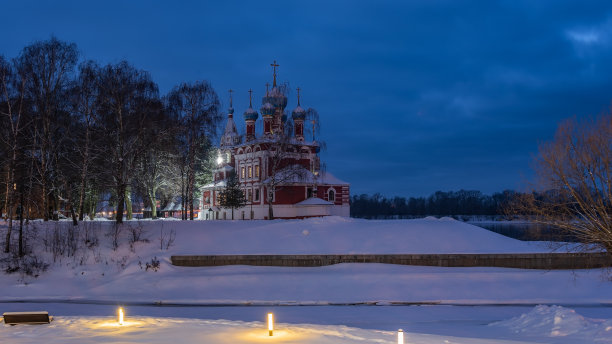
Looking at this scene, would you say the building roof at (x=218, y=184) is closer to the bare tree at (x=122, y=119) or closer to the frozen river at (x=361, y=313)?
the bare tree at (x=122, y=119)

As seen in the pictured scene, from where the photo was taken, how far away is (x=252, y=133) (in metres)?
59.2

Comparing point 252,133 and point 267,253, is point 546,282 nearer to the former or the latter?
point 267,253

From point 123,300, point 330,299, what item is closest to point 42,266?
point 123,300

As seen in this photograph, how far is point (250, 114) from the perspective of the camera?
5922cm

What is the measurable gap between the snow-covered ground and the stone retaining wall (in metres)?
0.57

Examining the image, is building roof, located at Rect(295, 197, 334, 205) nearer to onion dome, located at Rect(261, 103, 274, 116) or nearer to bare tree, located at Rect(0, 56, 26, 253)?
onion dome, located at Rect(261, 103, 274, 116)

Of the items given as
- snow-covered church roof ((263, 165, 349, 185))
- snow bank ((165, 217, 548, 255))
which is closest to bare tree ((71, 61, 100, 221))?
snow bank ((165, 217, 548, 255))

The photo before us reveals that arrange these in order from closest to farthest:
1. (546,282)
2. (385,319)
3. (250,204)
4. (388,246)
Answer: (385,319), (546,282), (388,246), (250,204)

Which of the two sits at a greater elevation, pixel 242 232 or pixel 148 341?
pixel 242 232

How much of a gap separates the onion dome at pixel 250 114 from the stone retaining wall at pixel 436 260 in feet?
116

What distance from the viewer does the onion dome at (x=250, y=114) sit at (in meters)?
59.2

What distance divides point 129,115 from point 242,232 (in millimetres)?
9220

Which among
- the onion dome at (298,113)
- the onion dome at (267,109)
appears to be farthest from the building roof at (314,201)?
the onion dome at (267,109)

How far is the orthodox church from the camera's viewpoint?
5122cm
